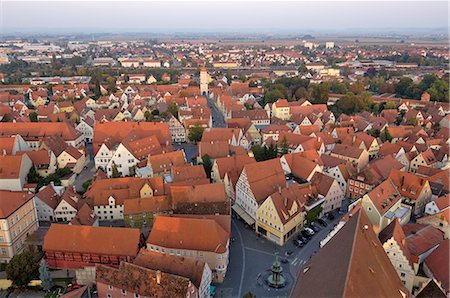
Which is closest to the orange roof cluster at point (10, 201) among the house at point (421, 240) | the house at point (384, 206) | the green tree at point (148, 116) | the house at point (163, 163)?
the house at point (163, 163)

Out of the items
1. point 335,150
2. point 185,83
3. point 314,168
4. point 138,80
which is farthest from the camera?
point 138,80

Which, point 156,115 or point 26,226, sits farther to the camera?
point 156,115

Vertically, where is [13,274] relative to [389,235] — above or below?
below

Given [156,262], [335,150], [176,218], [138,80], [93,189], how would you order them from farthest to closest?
[138,80]
[335,150]
[93,189]
[176,218]
[156,262]

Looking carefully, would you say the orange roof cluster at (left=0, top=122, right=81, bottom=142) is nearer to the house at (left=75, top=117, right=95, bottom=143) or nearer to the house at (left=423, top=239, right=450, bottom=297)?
the house at (left=75, top=117, right=95, bottom=143)

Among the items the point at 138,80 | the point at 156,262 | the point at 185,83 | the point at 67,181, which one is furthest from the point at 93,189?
the point at 138,80

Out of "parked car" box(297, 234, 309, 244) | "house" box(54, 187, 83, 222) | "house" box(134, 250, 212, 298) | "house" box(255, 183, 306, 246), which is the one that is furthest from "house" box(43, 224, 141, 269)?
"parked car" box(297, 234, 309, 244)

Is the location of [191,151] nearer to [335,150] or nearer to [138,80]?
[335,150]

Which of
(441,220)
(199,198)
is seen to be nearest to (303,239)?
(199,198)
